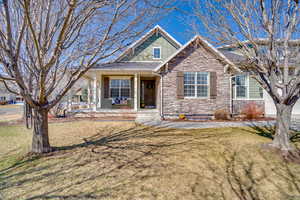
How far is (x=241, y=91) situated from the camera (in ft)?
33.3

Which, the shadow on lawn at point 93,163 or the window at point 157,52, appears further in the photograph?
the window at point 157,52

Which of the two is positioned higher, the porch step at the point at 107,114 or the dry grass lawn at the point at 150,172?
the porch step at the point at 107,114

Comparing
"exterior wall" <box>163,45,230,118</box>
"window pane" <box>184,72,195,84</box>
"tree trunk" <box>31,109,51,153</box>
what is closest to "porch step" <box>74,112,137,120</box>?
"exterior wall" <box>163,45,230,118</box>

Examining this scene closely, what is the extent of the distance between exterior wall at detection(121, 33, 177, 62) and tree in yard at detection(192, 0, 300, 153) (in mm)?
7519

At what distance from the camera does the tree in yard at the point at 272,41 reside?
407 centimetres

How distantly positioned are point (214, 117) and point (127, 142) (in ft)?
21.2

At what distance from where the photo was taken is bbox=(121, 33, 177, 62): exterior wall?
500 inches

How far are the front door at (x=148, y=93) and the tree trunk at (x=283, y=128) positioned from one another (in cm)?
923

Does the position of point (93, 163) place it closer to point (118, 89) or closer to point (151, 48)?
point (118, 89)

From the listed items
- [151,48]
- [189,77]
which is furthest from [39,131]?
[151,48]

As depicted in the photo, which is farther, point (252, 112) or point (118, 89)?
point (118, 89)

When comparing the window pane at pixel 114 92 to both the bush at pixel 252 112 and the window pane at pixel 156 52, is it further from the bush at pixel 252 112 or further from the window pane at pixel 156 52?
the bush at pixel 252 112

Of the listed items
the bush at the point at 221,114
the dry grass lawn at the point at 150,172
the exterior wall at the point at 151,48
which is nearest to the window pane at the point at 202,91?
the bush at the point at 221,114

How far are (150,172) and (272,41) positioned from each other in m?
4.78
